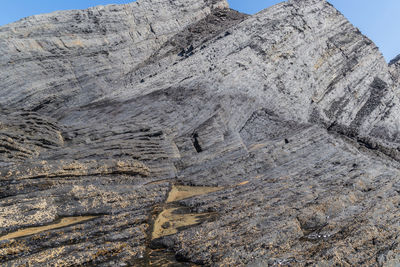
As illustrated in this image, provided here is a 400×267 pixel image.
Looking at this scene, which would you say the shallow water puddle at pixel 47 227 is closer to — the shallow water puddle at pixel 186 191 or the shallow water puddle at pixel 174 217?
the shallow water puddle at pixel 174 217

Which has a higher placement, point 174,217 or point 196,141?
point 196,141

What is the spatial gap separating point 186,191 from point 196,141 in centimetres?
457

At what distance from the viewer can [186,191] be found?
14.6m

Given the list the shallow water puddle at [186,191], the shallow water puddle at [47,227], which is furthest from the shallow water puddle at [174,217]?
the shallow water puddle at [47,227]

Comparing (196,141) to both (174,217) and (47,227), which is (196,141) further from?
(47,227)

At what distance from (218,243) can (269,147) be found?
916cm

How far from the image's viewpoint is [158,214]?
39.8 feet

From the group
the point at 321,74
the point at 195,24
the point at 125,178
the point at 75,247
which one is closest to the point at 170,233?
the point at 75,247

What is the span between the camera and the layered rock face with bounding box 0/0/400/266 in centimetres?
972

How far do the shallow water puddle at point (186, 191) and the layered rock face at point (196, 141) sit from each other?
100mm

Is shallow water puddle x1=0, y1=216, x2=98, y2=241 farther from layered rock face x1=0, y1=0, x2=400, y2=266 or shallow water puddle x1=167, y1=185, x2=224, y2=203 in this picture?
shallow water puddle x1=167, y1=185, x2=224, y2=203

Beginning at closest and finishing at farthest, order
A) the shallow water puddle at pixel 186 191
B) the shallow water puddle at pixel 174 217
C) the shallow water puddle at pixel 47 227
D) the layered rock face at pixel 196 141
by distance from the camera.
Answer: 1. the shallow water puddle at pixel 47 227
2. the layered rock face at pixel 196 141
3. the shallow water puddle at pixel 174 217
4. the shallow water puddle at pixel 186 191

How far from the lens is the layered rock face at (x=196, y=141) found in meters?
9.72

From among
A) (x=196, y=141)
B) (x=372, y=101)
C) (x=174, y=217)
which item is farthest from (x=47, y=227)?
(x=372, y=101)
